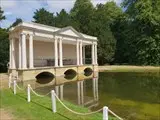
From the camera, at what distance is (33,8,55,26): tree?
55.0m

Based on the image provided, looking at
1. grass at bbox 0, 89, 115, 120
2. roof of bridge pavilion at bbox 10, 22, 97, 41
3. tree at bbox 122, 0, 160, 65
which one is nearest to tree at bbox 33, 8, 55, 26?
tree at bbox 122, 0, 160, 65

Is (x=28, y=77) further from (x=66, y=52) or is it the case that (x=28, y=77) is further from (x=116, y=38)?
(x=116, y=38)

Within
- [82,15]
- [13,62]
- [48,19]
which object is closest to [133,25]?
[82,15]

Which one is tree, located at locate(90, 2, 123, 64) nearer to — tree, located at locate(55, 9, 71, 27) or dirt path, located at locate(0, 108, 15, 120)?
tree, located at locate(55, 9, 71, 27)

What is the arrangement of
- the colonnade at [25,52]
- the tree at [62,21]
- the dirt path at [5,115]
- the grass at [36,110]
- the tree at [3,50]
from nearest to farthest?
1. the grass at [36,110]
2. the dirt path at [5,115]
3. the colonnade at [25,52]
4. the tree at [3,50]
5. the tree at [62,21]

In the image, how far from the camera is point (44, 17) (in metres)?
55.2

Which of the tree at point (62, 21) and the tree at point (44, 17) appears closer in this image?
the tree at point (62, 21)

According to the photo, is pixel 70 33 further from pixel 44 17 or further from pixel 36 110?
pixel 36 110

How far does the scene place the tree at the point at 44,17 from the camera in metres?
55.0

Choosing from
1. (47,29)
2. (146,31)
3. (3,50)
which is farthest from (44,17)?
(47,29)

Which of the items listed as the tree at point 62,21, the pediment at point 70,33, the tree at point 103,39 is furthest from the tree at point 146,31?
the pediment at point 70,33

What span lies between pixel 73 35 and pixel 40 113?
83.3 feet

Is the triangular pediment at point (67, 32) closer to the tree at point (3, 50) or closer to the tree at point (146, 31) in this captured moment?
the tree at point (3, 50)

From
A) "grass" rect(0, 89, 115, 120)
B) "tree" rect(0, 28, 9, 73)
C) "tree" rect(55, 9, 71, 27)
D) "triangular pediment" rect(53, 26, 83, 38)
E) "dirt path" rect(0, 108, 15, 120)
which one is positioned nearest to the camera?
"grass" rect(0, 89, 115, 120)
